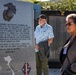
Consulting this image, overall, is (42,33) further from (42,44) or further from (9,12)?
(9,12)

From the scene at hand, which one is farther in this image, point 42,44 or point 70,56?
point 42,44

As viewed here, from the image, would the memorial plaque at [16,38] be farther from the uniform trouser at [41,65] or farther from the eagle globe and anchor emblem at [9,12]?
the uniform trouser at [41,65]

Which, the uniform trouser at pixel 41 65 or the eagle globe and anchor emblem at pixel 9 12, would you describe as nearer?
the eagle globe and anchor emblem at pixel 9 12

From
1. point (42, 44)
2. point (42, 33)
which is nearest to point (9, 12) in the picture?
point (42, 33)

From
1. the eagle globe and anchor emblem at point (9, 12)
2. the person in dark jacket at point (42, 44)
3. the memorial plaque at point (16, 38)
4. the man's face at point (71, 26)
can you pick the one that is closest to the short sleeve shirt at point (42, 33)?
the person in dark jacket at point (42, 44)

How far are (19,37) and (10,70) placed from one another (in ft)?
1.72

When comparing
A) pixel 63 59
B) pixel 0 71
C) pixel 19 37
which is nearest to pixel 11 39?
pixel 19 37

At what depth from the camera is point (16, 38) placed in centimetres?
561

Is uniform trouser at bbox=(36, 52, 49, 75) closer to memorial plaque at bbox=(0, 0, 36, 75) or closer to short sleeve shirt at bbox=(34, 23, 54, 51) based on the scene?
short sleeve shirt at bbox=(34, 23, 54, 51)

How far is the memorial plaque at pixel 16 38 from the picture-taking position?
550cm

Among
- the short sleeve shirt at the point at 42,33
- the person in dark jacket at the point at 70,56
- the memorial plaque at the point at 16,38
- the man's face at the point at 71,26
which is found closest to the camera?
the person in dark jacket at the point at 70,56

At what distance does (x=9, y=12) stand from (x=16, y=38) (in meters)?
0.41

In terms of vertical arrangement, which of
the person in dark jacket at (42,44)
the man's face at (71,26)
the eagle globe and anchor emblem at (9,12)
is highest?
the eagle globe and anchor emblem at (9,12)

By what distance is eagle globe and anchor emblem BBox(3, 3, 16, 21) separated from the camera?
18.2 feet
